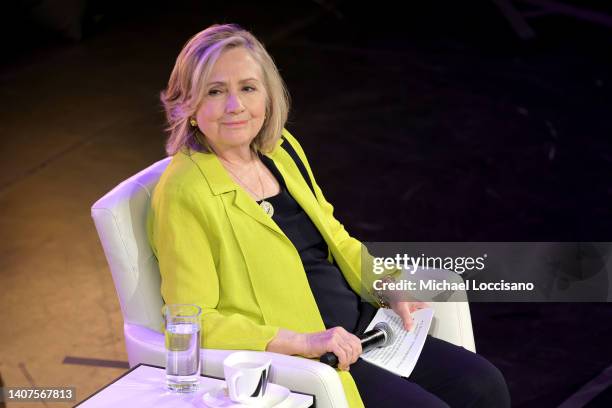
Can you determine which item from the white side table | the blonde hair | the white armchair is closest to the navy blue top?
the blonde hair

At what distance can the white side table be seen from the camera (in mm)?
2621

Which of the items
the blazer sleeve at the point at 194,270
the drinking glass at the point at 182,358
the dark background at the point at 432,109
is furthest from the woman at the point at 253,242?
the dark background at the point at 432,109

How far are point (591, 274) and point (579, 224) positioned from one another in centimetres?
58

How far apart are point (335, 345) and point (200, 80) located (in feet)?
2.73

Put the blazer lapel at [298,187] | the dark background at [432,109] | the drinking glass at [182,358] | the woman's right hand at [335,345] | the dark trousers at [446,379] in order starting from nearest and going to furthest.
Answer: the drinking glass at [182,358] → the woman's right hand at [335,345] → the dark trousers at [446,379] → the blazer lapel at [298,187] → the dark background at [432,109]

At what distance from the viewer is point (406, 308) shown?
129 inches

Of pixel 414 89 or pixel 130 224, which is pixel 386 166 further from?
pixel 130 224

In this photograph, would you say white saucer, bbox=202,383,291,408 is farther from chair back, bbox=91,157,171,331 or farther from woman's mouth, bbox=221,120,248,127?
woman's mouth, bbox=221,120,248,127

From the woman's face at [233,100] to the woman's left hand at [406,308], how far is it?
70cm

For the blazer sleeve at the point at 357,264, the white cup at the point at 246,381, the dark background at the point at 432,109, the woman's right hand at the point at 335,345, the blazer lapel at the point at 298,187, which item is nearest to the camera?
the white cup at the point at 246,381

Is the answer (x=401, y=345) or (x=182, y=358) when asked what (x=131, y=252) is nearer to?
(x=182, y=358)

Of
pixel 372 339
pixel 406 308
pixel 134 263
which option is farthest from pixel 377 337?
pixel 134 263

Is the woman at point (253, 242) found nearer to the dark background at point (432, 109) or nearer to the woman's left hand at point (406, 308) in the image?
the woman's left hand at point (406, 308)

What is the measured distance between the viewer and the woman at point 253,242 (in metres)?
2.90
